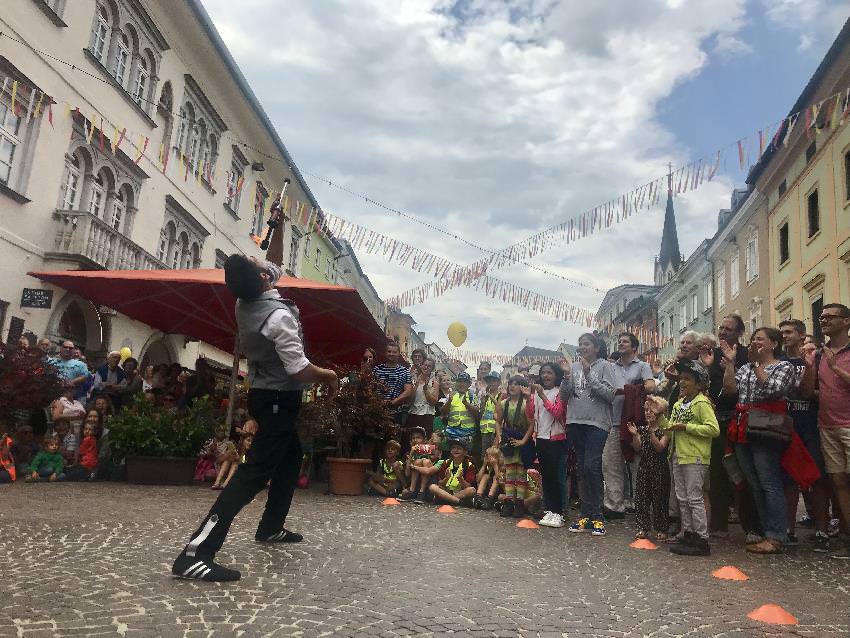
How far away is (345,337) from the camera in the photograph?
10.9m

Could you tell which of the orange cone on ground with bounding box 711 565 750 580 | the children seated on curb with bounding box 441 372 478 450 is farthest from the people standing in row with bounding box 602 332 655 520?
the orange cone on ground with bounding box 711 565 750 580

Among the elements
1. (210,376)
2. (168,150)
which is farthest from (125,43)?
(210,376)

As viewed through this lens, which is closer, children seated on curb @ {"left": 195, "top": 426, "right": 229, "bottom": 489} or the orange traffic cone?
the orange traffic cone

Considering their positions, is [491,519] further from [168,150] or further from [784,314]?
[784,314]

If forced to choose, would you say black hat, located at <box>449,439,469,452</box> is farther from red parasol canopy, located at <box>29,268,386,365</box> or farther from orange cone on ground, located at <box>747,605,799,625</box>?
orange cone on ground, located at <box>747,605,799,625</box>

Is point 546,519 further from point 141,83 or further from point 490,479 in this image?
point 141,83

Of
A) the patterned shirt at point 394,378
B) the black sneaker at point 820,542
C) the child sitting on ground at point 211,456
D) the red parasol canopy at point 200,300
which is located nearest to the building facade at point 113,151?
the red parasol canopy at point 200,300

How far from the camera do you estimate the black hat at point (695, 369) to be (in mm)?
5473

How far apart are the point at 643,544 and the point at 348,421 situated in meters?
4.02

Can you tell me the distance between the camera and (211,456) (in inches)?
348

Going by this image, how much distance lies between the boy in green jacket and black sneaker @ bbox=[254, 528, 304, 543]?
2.81 m

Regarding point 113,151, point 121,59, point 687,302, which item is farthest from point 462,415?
point 687,302

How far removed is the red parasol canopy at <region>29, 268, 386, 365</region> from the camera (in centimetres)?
859

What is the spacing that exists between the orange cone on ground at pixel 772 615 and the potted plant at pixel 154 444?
679 cm
